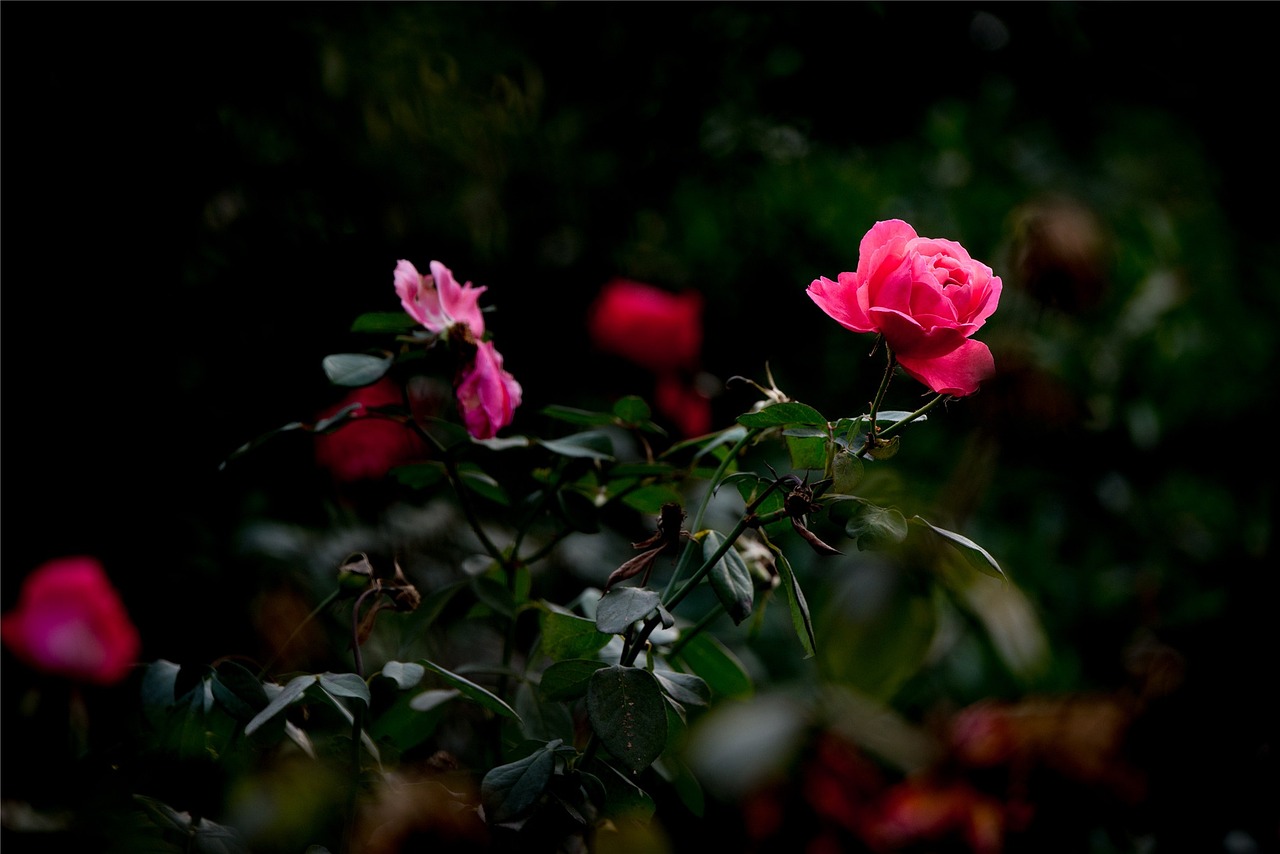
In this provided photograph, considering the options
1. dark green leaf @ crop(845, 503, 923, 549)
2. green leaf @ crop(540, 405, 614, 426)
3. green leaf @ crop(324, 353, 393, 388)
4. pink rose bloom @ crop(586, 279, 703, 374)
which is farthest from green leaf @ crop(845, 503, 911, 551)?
pink rose bloom @ crop(586, 279, 703, 374)

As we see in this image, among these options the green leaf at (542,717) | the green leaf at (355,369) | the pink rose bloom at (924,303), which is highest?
the pink rose bloom at (924,303)

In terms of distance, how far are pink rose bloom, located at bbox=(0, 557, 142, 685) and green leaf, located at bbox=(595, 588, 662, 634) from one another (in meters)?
0.61

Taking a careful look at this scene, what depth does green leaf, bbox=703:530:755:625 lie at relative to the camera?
1.51 ft

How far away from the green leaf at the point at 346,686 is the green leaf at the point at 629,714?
0.12 metres

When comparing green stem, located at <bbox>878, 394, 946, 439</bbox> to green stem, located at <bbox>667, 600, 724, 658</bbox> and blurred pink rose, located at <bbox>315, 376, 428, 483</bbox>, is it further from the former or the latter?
blurred pink rose, located at <bbox>315, 376, 428, 483</bbox>

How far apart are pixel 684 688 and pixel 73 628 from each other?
0.65 m

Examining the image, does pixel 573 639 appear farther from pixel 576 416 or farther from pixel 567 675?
pixel 576 416

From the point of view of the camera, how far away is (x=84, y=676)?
0.88 m

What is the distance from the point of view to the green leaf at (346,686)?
490 millimetres

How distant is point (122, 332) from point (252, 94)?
0.36 meters

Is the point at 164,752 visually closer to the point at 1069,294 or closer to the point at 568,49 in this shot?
the point at 1069,294

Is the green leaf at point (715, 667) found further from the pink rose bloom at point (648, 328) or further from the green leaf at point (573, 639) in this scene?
the pink rose bloom at point (648, 328)

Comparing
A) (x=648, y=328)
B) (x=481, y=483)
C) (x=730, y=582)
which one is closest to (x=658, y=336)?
(x=648, y=328)

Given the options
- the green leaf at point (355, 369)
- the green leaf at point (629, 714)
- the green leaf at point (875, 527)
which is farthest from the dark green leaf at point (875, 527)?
the green leaf at point (355, 369)
